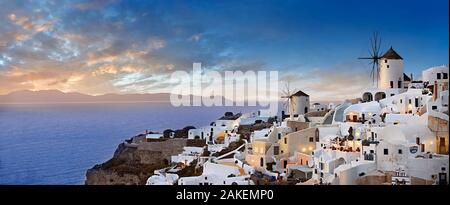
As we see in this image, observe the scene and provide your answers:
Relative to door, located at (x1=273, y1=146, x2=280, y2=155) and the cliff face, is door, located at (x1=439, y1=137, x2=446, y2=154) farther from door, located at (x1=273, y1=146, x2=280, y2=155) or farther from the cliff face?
the cliff face

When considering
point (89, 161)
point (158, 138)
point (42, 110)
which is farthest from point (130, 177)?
point (42, 110)

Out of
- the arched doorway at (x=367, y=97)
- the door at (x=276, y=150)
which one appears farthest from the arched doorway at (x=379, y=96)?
the door at (x=276, y=150)

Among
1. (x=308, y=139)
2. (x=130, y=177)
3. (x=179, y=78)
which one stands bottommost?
(x=130, y=177)

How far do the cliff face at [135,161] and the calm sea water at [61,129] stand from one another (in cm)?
98

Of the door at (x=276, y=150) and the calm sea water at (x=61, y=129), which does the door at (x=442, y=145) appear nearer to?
the calm sea water at (x=61, y=129)

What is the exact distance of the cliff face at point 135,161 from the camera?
11.1m

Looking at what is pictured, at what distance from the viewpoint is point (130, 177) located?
10.5m

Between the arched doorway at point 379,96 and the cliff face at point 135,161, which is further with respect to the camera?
the arched doorway at point 379,96

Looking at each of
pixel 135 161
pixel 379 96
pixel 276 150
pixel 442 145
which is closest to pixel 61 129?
pixel 276 150

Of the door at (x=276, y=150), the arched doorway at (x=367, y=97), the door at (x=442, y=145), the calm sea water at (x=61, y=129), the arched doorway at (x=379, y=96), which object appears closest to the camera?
the calm sea water at (x=61, y=129)

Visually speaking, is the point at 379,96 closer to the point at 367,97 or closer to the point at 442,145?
the point at 367,97

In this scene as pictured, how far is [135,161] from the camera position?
1277 cm
